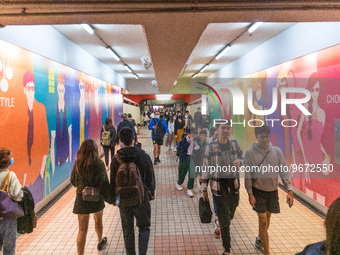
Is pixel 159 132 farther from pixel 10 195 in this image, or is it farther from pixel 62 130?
pixel 10 195

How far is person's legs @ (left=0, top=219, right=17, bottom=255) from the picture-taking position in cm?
263

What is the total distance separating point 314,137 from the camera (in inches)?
194

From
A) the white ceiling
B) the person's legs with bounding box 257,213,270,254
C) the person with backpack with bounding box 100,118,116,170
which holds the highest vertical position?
the white ceiling

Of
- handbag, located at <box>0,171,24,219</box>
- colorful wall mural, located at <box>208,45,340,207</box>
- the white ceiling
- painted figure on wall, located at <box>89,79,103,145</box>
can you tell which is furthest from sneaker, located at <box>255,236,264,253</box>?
painted figure on wall, located at <box>89,79,103,145</box>

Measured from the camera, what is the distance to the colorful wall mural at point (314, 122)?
437cm

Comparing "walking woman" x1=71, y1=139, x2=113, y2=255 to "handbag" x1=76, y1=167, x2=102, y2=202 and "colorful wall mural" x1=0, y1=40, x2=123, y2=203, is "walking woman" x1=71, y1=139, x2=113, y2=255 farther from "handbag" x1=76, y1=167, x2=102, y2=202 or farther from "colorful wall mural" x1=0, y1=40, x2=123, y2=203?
"colorful wall mural" x1=0, y1=40, x2=123, y2=203

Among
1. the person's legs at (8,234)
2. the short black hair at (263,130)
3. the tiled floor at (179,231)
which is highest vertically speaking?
the short black hair at (263,130)

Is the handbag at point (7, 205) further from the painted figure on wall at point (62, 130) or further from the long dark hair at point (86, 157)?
the painted figure on wall at point (62, 130)

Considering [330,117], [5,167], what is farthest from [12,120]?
[330,117]

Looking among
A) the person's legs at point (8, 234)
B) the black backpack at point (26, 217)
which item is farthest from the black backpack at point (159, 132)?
the person's legs at point (8, 234)

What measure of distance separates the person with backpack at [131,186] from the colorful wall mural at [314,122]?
3.27 metres

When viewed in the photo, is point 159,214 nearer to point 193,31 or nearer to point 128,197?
point 128,197

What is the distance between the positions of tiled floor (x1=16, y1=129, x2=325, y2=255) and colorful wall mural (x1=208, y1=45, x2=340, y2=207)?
60cm

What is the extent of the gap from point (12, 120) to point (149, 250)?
2796 millimetres
